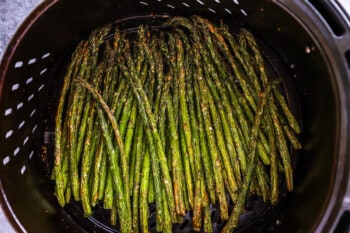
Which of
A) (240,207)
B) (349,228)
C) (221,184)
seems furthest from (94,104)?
(349,228)

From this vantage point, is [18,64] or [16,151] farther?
[16,151]

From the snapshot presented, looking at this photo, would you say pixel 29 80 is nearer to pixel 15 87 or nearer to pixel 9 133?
pixel 15 87

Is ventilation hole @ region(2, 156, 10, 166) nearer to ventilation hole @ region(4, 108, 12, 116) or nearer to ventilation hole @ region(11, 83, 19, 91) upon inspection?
ventilation hole @ region(4, 108, 12, 116)

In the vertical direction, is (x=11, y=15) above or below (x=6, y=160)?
above

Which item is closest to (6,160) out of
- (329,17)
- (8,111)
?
(8,111)

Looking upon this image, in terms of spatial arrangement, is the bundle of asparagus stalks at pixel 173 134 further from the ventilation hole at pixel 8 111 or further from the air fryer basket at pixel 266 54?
the ventilation hole at pixel 8 111

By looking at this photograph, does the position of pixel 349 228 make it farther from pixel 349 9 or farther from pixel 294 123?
pixel 349 9

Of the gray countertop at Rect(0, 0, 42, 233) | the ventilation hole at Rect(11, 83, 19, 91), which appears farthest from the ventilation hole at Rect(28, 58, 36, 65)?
the gray countertop at Rect(0, 0, 42, 233)

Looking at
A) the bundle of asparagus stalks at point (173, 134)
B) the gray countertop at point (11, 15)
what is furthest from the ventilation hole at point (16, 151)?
the gray countertop at point (11, 15)
